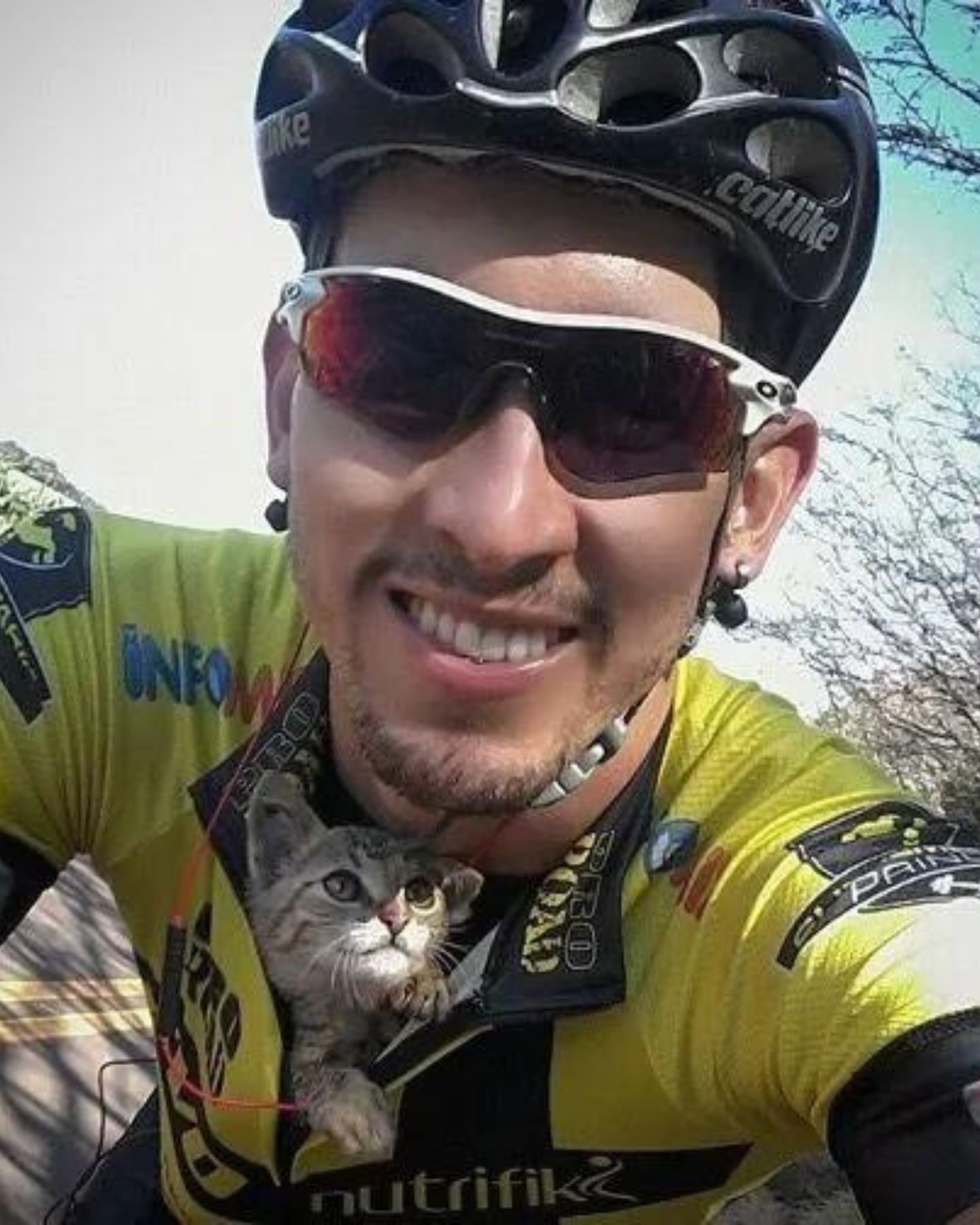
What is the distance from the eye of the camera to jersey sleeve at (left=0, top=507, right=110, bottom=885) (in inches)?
75.8

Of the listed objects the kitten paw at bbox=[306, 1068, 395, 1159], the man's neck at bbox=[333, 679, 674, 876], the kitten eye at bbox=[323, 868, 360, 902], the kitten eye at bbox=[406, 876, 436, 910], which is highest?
the man's neck at bbox=[333, 679, 674, 876]

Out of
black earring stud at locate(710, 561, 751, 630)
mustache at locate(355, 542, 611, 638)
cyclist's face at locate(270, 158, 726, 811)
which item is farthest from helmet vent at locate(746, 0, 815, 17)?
mustache at locate(355, 542, 611, 638)

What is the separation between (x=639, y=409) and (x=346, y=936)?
32.4 inches

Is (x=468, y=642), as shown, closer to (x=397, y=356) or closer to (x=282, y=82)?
(x=397, y=356)

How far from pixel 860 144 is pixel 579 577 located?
2.62 ft

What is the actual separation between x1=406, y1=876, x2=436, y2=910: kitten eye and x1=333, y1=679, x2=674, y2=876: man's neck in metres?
0.07

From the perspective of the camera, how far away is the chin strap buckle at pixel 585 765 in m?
1.70

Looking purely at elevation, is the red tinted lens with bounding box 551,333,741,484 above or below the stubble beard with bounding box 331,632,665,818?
above

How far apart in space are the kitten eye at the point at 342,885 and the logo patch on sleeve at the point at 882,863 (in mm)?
610

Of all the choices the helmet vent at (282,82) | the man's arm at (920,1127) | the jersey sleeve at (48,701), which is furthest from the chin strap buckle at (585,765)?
the helmet vent at (282,82)

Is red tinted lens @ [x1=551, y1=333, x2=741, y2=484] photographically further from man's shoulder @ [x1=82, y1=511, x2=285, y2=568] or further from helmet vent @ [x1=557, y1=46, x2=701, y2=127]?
man's shoulder @ [x1=82, y1=511, x2=285, y2=568]

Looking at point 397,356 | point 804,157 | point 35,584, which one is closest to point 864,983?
point 397,356

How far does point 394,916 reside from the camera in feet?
5.65

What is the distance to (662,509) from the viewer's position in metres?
1.61
